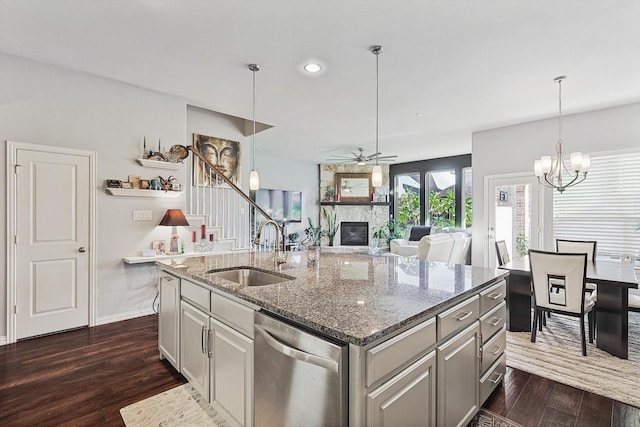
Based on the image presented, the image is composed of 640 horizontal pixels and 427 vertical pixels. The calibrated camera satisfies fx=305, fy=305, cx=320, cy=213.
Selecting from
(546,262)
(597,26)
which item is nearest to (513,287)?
(546,262)

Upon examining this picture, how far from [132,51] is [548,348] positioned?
16.2 feet

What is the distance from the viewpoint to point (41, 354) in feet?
9.14

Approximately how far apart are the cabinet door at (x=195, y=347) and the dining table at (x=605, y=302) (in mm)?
3170

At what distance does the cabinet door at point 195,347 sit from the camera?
1.94 m

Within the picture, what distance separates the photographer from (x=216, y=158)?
205 inches

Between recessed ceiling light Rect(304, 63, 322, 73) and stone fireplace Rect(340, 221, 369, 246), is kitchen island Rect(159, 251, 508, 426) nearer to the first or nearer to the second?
recessed ceiling light Rect(304, 63, 322, 73)

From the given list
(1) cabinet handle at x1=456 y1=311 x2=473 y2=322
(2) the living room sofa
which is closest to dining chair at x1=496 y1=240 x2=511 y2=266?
(1) cabinet handle at x1=456 y1=311 x2=473 y2=322

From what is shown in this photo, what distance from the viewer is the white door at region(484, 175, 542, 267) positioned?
4.89m

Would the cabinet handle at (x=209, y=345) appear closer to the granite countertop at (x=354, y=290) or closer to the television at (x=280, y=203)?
the granite countertop at (x=354, y=290)

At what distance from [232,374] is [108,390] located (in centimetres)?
125

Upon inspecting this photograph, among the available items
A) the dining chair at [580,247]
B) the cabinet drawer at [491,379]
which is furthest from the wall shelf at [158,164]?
the dining chair at [580,247]

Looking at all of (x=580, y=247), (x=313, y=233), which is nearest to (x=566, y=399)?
(x=580, y=247)

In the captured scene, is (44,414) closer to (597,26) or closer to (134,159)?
(134,159)

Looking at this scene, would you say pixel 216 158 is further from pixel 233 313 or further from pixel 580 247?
pixel 580 247
